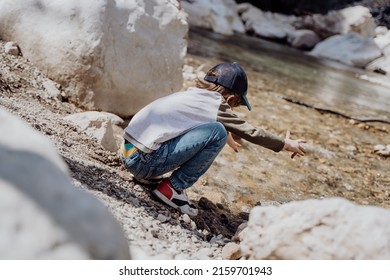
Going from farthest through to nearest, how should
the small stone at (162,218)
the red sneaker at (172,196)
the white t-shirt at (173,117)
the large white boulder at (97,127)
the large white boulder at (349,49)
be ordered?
the large white boulder at (349,49) → the large white boulder at (97,127) → the red sneaker at (172,196) → the white t-shirt at (173,117) → the small stone at (162,218)

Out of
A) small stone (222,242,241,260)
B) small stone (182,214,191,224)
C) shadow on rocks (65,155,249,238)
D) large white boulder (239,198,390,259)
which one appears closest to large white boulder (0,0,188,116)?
shadow on rocks (65,155,249,238)

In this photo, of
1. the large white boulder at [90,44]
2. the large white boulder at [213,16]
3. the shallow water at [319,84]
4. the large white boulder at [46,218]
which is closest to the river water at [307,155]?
the shallow water at [319,84]

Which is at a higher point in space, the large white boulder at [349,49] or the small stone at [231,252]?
the small stone at [231,252]

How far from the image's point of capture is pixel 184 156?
265 cm

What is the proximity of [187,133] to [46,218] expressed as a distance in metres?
1.52

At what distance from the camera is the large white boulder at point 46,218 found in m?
1.14

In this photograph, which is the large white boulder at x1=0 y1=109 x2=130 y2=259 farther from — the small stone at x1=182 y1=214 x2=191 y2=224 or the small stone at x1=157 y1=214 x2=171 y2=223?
the small stone at x1=182 y1=214 x2=191 y2=224

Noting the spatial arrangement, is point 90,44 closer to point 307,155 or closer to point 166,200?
point 166,200

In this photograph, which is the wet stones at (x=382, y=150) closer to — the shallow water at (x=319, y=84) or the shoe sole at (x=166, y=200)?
the shallow water at (x=319, y=84)

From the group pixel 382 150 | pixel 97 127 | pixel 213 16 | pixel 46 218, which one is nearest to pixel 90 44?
pixel 97 127

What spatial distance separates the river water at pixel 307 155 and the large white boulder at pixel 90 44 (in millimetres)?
1077

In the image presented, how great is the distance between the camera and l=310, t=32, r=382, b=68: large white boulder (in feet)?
52.9
